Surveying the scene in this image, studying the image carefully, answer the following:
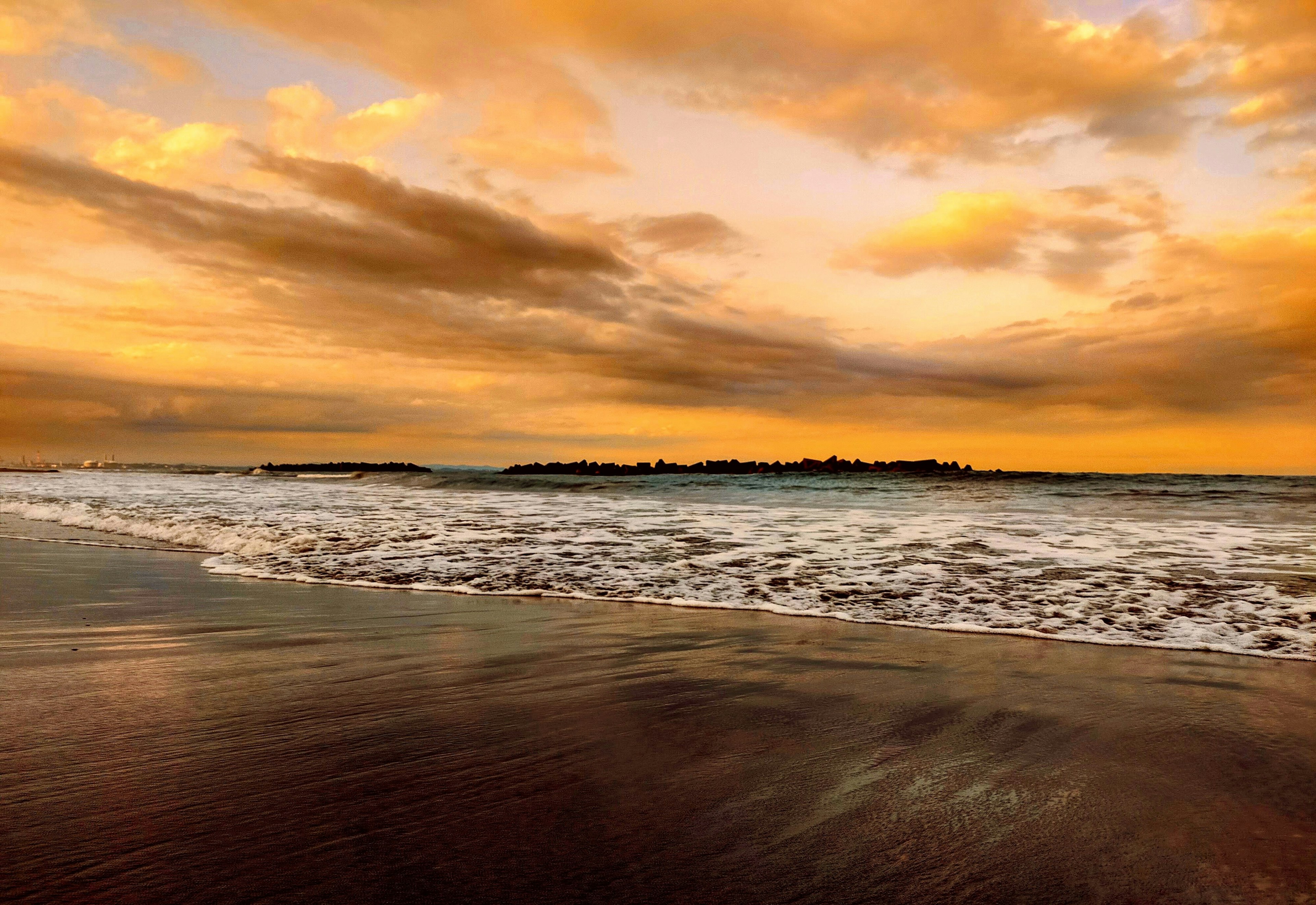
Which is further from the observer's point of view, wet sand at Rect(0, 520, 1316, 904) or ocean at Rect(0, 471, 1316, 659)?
ocean at Rect(0, 471, 1316, 659)

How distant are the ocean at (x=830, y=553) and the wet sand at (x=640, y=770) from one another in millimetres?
1282

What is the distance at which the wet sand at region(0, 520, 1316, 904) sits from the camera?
2.14m

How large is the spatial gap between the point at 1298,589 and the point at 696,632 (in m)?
6.00

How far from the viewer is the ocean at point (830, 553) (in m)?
6.58

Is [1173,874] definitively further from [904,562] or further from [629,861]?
[904,562]

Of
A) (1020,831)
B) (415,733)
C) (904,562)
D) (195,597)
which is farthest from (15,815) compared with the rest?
(904,562)

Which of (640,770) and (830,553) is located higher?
(830,553)

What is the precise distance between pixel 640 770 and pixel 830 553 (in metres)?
7.23

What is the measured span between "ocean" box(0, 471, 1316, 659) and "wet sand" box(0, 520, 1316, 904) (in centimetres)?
128

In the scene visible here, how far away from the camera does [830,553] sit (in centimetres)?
982

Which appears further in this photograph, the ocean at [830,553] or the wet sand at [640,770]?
the ocean at [830,553]

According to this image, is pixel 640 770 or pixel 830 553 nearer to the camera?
pixel 640 770

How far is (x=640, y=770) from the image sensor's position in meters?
2.96

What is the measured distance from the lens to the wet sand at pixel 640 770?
2137 mm
